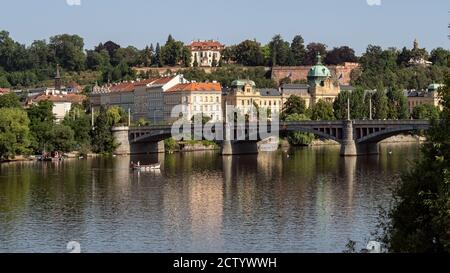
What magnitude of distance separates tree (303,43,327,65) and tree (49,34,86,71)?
27910mm

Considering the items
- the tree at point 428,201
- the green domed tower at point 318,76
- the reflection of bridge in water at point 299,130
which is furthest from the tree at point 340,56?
the tree at point 428,201

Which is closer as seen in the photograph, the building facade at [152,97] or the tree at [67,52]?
the building facade at [152,97]

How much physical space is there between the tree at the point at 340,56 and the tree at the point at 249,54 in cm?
876

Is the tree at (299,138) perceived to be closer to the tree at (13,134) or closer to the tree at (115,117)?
the tree at (115,117)

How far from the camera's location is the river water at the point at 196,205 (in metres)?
22.9

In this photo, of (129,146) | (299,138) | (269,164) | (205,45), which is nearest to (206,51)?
(205,45)

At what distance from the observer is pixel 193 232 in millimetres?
24500

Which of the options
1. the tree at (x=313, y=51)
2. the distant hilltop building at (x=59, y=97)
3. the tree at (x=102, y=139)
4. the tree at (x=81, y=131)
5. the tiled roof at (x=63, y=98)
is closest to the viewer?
the tree at (x=81, y=131)

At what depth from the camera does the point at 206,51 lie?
121m

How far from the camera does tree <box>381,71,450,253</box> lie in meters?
12.6

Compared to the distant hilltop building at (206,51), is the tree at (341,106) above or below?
below

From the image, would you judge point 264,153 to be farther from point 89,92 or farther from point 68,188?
point 89,92

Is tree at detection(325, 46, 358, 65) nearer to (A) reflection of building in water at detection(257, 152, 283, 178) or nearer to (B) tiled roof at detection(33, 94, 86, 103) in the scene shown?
(B) tiled roof at detection(33, 94, 86, 103)
